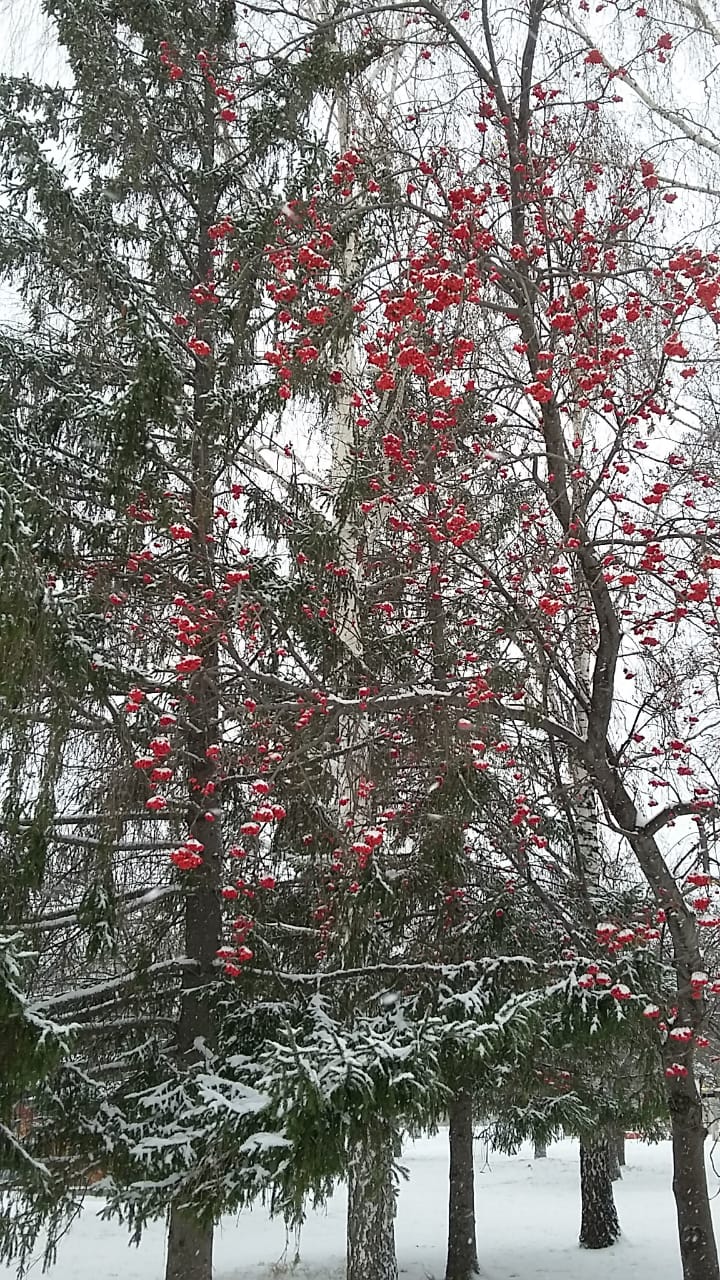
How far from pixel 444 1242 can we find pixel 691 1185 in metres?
8.19

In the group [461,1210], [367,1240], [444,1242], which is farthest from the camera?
[444,1242]

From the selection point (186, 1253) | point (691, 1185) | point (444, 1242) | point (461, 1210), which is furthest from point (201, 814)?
point (444, 1242)

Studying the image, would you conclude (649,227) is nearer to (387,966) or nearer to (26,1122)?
(387,966)

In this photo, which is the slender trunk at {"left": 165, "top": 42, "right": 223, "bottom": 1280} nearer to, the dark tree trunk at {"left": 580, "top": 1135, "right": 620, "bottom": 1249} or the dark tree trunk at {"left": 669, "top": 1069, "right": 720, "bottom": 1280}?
the dark tree trunk at {"left": 669, "top": 1069, "right": 720, "bottom": 1280}

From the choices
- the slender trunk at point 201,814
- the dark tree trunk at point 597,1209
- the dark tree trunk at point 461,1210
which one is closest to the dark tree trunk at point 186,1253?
the slender trunk at point 201,814

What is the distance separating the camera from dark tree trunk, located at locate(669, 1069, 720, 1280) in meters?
5.55

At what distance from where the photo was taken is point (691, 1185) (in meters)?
5.72

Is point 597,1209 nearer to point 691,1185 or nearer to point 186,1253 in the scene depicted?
point 691,1185

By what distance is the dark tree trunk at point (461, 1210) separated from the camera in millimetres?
9266

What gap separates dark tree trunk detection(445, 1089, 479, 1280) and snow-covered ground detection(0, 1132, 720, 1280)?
41cm

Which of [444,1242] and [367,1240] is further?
[444,1242]

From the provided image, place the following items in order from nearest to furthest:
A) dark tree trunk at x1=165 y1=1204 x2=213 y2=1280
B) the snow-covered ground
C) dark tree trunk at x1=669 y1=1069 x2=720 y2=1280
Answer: dark tree trunk at x1=165 y1=1204 x2=213 y2=1280
dark tree trunk at x1=669 y1=1069 x2=720 y2=1280
the snow-covered ground

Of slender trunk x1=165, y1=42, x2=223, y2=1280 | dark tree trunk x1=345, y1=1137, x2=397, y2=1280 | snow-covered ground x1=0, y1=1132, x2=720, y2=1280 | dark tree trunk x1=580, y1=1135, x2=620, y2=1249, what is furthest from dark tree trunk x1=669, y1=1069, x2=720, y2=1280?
dark tree trunk x1=580, y1=1135, x2=620, y2=1249

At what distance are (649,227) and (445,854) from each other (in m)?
4.73
